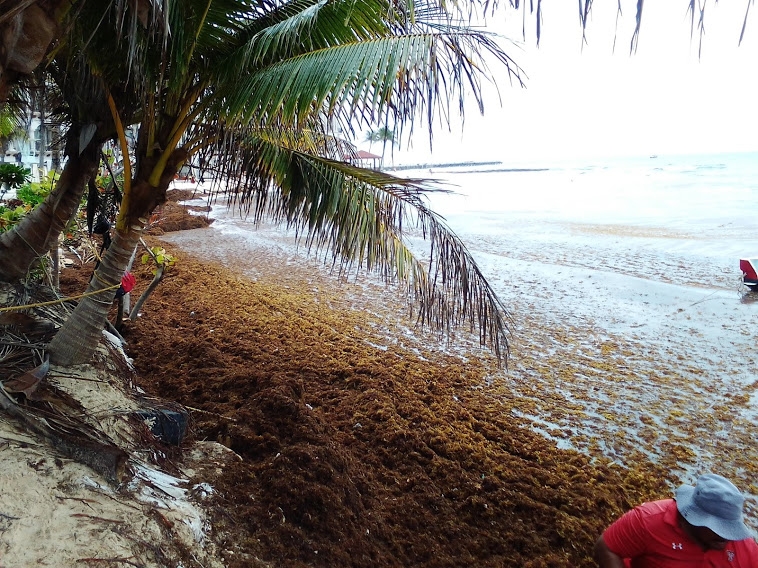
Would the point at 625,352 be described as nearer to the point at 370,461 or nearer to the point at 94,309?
the point at 370,461

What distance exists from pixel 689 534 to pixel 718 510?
0.19 m

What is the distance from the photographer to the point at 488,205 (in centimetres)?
2192

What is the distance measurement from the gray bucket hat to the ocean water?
4.48 ft

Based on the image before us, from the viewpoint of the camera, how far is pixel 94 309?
301cm

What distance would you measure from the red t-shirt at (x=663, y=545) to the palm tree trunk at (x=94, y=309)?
3.22 meters

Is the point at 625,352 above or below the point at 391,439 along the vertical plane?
above

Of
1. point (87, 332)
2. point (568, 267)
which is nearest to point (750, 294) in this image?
point (568, 267)

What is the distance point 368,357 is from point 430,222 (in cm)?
208

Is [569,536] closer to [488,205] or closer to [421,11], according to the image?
[421,11]

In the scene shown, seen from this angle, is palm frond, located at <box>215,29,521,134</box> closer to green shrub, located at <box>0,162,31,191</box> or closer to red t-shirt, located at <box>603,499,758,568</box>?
red t-shirt, located at <box>603,499,758,568</box>

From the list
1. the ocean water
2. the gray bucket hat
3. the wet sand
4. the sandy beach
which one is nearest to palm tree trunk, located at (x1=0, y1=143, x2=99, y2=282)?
the sandy beach

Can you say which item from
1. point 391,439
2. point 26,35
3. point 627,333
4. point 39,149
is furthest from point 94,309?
point 39,149

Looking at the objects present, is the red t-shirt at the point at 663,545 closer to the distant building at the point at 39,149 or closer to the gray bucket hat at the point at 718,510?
the gray bucket hat at the point at 718,510

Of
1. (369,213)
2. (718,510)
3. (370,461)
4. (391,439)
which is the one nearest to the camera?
(718,510)
